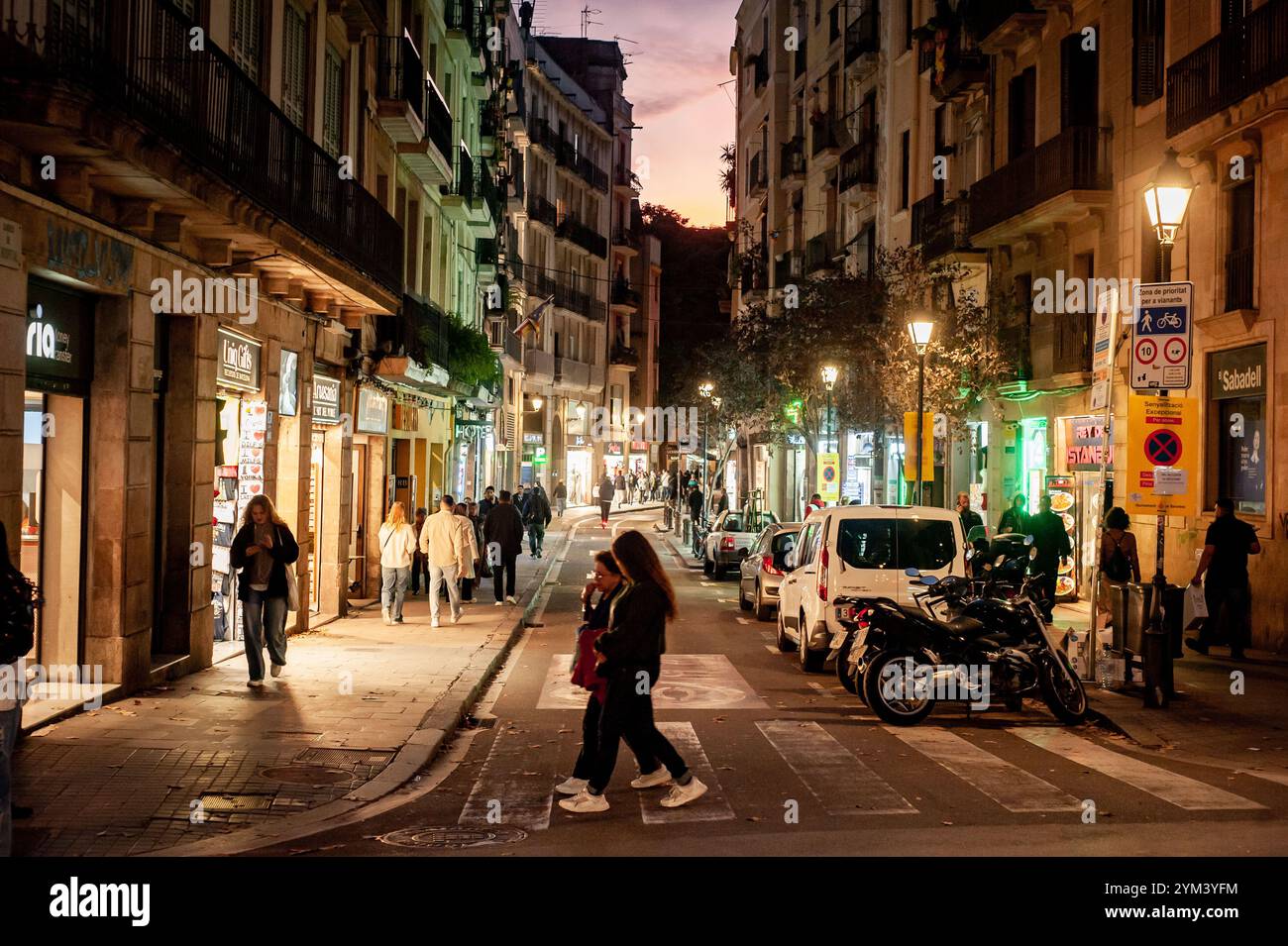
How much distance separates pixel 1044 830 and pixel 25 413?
8.33m

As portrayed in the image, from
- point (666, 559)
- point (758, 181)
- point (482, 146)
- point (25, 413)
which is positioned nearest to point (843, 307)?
point (666, 559)

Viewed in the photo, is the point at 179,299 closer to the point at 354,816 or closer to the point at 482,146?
the point at 354,816

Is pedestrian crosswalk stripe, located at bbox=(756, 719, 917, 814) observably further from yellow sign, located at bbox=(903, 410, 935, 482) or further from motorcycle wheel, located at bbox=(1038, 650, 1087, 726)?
yellow sign, located at bbox=(903, 410, 935, 482)

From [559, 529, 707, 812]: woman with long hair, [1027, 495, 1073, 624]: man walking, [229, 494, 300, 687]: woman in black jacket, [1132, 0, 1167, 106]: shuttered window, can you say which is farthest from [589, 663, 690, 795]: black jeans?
[1132, 0, 1167, 106]: shuttered window

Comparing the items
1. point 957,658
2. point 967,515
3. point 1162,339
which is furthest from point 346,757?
point 967,515

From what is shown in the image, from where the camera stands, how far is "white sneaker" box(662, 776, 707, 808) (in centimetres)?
884

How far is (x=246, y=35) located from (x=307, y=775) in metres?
9.78

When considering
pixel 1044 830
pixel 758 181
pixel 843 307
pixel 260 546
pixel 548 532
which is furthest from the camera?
pixel 758 181

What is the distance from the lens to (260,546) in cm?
1364

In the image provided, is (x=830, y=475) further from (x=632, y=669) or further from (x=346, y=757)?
(x=632, y=669)

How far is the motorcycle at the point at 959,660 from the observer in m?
12.3

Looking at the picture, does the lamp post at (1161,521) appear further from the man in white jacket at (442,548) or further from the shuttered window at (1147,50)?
the man in white jacket at (442,548)

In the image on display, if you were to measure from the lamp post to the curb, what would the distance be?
248 inches

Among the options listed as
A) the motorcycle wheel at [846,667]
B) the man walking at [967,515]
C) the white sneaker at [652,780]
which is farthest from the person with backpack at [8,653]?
the man walking at [967,515]
